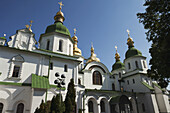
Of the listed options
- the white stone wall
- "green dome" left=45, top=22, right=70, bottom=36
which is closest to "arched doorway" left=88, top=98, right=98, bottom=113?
the white stone wall

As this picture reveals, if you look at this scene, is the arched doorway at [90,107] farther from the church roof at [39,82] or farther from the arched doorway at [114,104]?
the church roof at [39,82]

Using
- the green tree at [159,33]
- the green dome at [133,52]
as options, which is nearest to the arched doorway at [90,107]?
the green tree at [159,33]

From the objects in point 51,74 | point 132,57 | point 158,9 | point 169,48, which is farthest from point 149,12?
point 132,57

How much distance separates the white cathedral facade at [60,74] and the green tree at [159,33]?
8.73 meters

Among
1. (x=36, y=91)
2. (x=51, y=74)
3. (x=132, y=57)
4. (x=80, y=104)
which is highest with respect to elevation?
(x=132, y=57)

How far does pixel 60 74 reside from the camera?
15.7m

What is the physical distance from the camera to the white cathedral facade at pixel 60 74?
40.2ft

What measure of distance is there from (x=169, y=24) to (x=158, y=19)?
0.90 meters

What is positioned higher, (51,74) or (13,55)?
(13,55)

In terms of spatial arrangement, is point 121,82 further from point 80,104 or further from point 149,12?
point 149,12

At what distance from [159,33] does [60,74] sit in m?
11.7

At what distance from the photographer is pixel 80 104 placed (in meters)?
15.5

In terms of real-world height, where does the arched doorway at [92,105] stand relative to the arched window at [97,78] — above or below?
below

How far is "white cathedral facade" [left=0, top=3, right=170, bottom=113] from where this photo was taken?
12.3 m
